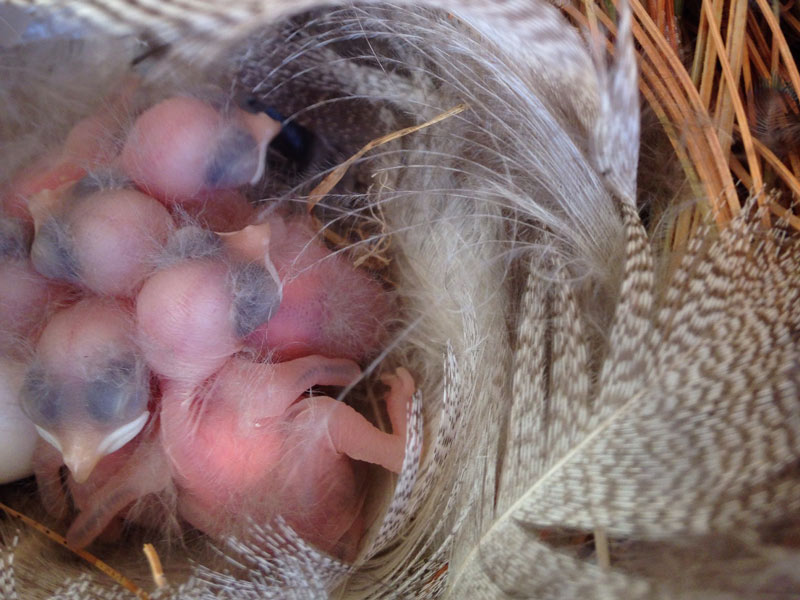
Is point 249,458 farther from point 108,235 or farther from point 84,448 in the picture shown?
point 108,235

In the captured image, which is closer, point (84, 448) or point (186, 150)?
point (84, 448)

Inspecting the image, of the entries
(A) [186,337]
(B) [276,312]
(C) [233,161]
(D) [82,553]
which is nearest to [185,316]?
(A) [186,337]

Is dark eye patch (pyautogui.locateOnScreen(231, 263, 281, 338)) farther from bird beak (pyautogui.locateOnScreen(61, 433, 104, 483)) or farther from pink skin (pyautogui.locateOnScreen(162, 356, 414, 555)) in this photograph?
bird beak (pyautogui.locateOnScreen(61, 433, 104, 483))

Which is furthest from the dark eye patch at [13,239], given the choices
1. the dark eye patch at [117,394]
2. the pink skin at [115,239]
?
the dark eye patch at [117,394]


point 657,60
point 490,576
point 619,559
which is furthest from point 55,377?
point 657,60

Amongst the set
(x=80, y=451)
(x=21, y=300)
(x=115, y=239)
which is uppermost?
(x=115, y=239)

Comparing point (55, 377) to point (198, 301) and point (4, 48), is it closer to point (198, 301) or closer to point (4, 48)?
point (198, 301)
